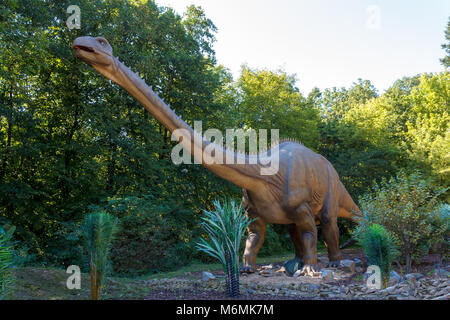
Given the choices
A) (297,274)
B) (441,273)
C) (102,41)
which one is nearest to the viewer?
(102,41)

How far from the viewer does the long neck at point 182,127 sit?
15.4 feet

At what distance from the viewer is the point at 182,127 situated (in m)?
5.16

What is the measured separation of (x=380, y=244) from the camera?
484 cm

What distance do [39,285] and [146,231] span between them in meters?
4.22

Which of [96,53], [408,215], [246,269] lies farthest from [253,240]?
[96,53]

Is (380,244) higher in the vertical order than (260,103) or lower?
lower

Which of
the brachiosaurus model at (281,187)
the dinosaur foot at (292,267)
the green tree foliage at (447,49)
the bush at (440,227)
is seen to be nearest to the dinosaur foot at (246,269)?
the brachiosaurus model at (281,187)

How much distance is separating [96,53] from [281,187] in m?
3.87

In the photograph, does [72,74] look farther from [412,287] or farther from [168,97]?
[412,287]

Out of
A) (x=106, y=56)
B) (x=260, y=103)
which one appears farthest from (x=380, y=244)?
(x=260, y=103)

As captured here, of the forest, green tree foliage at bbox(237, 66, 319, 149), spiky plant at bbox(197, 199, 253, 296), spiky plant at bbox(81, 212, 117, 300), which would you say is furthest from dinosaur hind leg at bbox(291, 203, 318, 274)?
green tree foliage at bbox(237, 66, 319, 149)

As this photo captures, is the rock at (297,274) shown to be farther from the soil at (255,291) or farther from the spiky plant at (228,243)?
the spiky plant at (228,243)

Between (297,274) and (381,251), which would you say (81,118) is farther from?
(381,251)

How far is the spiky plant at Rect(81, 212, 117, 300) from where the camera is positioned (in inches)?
150
